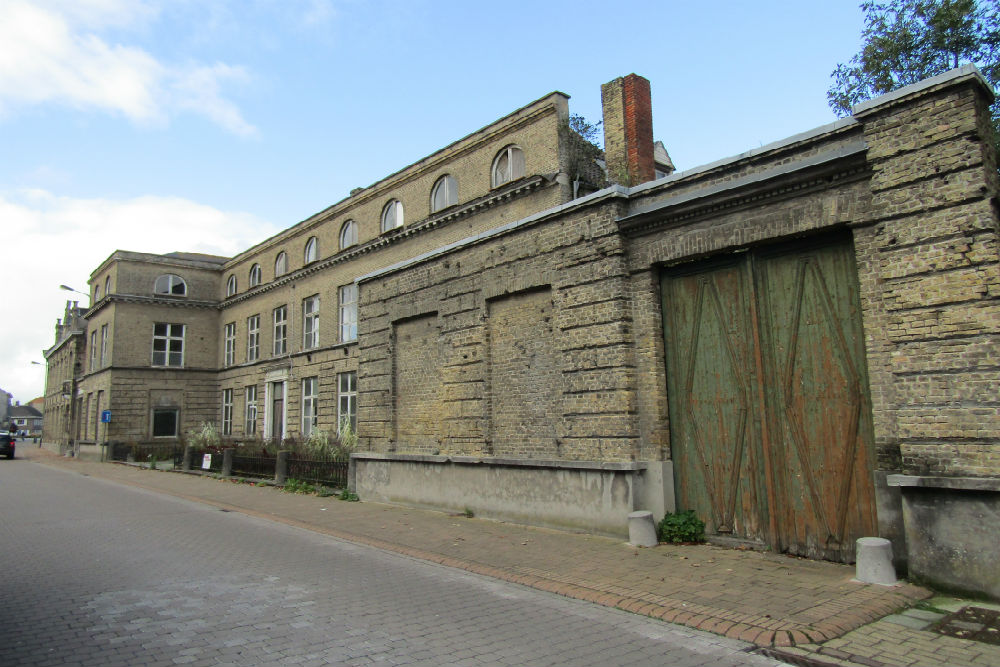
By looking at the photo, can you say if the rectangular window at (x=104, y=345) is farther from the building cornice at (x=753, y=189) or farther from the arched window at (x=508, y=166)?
the building cornice at (x=753, y=189)

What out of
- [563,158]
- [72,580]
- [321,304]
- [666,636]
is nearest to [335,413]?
[321,304]

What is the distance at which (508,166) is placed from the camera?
22062 mm

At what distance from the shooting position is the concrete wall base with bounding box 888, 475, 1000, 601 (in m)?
5.82

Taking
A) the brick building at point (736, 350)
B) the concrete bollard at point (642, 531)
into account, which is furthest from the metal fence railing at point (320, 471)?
the concrete bollard at point (642, 531)

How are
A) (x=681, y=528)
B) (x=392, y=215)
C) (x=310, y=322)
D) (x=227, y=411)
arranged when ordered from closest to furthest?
1. (x=681, y=528)
2. (x=392, y=215)
3. (x=310, y=322)
4. (x=227, y=411)

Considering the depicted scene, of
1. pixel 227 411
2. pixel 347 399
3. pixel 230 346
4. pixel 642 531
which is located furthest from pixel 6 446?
pixel 642 531

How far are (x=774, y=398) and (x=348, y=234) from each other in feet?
78.8

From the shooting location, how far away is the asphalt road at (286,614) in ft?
15.8

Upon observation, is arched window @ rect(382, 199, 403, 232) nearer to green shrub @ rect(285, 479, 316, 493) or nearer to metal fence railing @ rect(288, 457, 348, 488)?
metal fence railing @ rect(288, 457, 348, 488)

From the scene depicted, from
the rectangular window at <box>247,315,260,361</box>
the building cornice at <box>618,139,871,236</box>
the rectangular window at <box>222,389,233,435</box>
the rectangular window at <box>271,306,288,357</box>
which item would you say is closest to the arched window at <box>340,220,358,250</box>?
the rectangular window at <box>271,306,288,357</box>

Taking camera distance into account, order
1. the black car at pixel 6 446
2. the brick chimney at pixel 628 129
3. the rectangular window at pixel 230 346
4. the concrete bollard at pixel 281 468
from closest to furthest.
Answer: the concrete bollard at pixel 281 468 → the brick chimney at pixel 628 129 → the rectangular window at pixel 230 346 → the black car at pixel 6 446

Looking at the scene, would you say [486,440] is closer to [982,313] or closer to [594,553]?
[594,553]

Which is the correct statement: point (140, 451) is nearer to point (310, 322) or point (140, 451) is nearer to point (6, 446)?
point (310, 322)

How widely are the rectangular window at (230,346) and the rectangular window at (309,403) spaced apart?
8.81 metres
